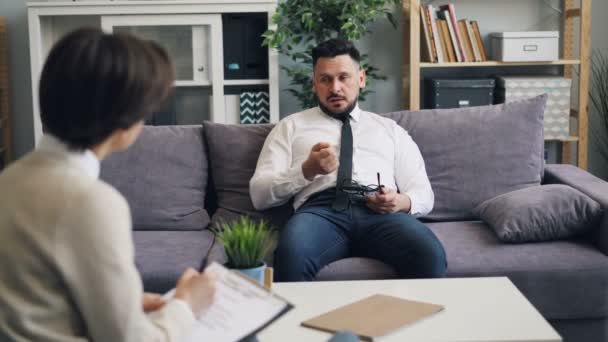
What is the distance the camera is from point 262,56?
164 inches

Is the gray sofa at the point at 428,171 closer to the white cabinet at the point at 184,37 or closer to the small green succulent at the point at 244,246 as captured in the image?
the small green succulent at the point at 244,246

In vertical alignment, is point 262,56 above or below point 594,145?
above

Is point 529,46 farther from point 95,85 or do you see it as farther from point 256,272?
point 95,85

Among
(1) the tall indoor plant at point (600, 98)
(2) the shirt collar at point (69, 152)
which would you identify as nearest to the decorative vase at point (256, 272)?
(2) the shirt collar at point (69, 152)

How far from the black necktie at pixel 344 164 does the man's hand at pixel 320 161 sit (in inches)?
5.2

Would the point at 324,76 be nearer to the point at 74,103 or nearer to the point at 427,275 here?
the point at 427,275

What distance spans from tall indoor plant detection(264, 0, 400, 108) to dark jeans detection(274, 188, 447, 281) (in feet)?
4.61

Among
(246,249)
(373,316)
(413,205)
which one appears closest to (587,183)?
(413,205)

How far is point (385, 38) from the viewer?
448 cm

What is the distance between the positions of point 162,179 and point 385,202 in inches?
30.5

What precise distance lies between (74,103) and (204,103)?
312 cm

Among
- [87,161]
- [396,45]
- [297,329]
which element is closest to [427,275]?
[297,329]

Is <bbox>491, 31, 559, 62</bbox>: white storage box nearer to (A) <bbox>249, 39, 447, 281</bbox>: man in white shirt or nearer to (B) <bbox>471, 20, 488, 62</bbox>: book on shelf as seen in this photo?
(B) <bbox>471, 20, 488, 62</bbox>: book on shelf

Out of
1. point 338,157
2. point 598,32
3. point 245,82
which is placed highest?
point 598,32
